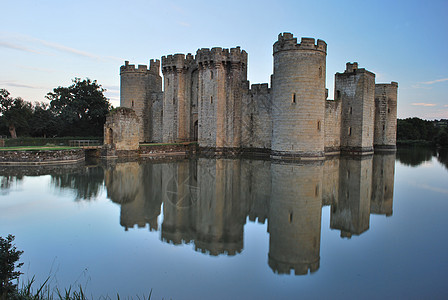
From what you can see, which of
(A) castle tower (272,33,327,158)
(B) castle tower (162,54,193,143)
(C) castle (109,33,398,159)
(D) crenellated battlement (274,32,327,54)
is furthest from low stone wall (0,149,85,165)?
(D) crenellated battlement (274,32,327,54)

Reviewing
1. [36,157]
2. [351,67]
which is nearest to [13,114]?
[36,157]

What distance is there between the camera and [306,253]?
5.11 m

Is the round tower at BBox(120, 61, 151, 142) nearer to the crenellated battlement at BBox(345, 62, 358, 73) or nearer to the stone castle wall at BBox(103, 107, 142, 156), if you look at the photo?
the stone castle wall at BBox(103, 107, 142, 156)

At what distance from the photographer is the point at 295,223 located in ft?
21.6

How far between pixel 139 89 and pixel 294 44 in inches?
574

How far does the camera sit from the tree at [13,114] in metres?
32.6

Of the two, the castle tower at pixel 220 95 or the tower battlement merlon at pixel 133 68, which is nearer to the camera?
the castle tower at pixel 220 95

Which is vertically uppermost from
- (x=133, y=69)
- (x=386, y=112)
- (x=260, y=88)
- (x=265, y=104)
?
(x=133, y=69)

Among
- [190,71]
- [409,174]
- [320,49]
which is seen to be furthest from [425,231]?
[190,71]

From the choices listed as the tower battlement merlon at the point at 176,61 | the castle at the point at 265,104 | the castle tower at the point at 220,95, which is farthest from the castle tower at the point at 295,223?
the tower battlement merlon at the point at 176,61

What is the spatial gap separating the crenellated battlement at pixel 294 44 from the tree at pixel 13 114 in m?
28.5

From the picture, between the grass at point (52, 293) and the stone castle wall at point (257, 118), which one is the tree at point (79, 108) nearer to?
the stone castle wall at point (257, 118)

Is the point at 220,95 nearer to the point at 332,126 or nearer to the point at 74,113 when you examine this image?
the point at 332,126

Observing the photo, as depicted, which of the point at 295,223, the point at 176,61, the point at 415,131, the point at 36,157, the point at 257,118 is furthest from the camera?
the point at 415,131
